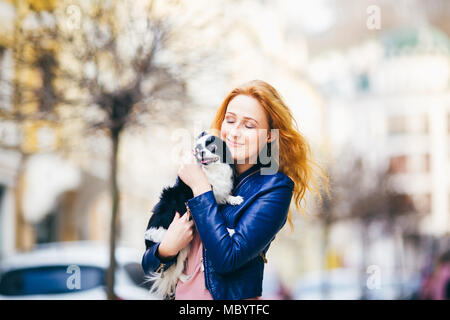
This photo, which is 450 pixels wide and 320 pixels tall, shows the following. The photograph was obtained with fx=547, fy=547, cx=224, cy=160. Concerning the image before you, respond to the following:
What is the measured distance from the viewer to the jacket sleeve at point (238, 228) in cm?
193

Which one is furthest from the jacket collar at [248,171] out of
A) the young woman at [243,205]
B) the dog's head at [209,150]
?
the dog's head at [209,150]

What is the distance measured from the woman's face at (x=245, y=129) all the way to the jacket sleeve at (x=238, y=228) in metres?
0.22

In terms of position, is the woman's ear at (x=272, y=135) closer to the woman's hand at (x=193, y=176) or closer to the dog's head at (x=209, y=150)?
the dog's head at (x=209, y=150)

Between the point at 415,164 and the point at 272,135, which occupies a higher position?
the point at 415,164

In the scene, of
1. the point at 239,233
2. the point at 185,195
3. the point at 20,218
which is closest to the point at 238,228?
the point at 239,233

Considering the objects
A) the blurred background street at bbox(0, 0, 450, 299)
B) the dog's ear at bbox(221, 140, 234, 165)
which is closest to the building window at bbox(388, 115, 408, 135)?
the blurred background street at bbox(0, 0, 450, 299)

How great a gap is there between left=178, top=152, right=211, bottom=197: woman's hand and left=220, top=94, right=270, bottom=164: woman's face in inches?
7.1

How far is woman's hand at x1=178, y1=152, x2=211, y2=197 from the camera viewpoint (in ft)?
6.70

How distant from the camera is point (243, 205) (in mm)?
2062

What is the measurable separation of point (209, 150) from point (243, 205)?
0.83 feet

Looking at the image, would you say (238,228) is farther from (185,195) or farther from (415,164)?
(415,164)

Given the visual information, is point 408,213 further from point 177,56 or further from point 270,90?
point 270,90

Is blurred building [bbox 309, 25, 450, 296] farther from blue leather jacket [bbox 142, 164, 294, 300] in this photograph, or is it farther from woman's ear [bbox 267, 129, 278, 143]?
blue leather jacket [bbox 142, 164, 294, 300]

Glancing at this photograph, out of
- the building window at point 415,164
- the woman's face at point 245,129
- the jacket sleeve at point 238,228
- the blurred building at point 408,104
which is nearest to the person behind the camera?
the jacket sleeve at point 238,228
